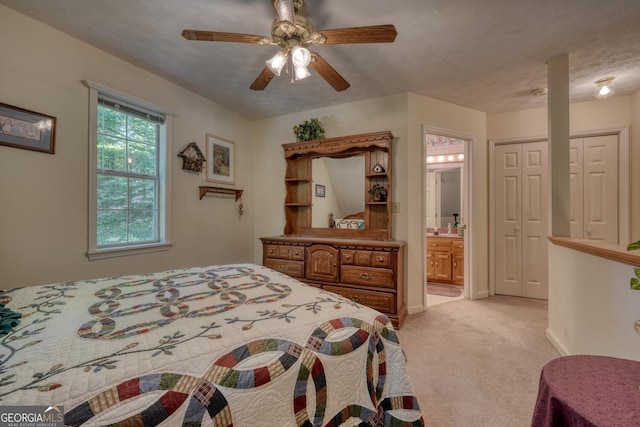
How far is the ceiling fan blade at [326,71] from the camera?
1851 mm

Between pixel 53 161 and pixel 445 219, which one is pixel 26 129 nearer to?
pixel 53 161

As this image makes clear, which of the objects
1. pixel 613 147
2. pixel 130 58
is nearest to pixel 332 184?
pixel 130 58

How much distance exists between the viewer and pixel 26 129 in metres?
1.91

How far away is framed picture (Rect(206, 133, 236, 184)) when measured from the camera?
11.0 feet

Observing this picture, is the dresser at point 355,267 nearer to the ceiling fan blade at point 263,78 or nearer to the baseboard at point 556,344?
the baseboard at point 556,344

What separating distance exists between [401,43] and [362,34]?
81cm

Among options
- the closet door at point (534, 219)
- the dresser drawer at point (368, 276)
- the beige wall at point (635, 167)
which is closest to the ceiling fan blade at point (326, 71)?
the dresser drawer at point (368, 276)

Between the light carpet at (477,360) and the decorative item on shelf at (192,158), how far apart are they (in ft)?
9.27

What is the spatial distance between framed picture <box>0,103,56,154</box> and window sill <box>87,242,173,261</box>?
85 centimetres

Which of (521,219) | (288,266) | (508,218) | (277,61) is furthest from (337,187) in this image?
(521,219)

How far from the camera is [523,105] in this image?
3.47 metres

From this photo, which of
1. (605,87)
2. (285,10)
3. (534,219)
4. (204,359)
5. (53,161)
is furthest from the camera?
(534,219)

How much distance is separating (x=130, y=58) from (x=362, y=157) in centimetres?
250

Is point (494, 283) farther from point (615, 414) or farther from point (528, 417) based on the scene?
point (615, 414)
